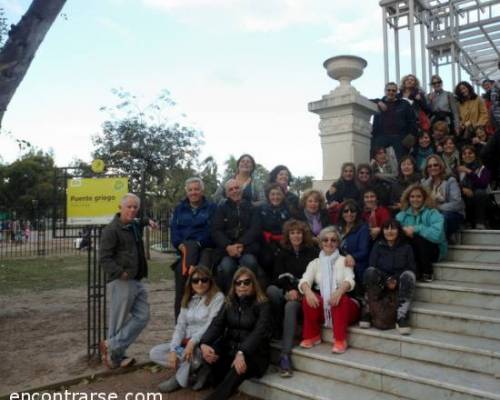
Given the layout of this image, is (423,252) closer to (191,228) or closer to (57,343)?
(191,228)

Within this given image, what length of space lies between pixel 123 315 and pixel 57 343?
6.11 ft

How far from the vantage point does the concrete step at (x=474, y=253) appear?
5.03 meters

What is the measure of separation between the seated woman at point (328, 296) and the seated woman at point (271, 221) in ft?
1.97

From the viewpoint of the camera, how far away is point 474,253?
17.0 ft

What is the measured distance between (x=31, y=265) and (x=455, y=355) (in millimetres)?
15265

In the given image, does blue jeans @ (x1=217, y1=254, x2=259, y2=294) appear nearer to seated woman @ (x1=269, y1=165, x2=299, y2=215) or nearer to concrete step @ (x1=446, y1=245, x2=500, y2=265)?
seated woman @ (x1=269, y1=165, x2=299, y2=215)

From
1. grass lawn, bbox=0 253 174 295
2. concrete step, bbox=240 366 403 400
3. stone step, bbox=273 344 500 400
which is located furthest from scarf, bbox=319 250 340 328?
grass lawn, bbox=0 253 174 295

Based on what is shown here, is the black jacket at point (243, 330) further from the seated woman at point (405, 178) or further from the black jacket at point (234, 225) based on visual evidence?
the seated woman at point (405, 178)

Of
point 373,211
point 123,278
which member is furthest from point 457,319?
point 123,278

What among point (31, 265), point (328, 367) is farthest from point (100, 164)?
point (31, 265)

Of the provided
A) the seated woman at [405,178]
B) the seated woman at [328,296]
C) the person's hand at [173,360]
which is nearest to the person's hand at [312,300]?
the seated woman at [328,296]

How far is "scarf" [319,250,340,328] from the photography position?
4.45 metres

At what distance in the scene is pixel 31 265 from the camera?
15555 mm

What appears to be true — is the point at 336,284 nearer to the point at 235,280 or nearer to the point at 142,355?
the point at 235,280
